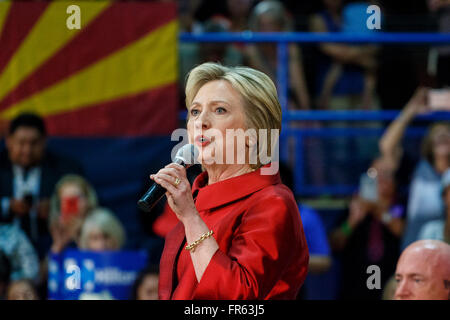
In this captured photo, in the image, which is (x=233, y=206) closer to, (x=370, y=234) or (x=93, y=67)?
(x=370, y=234)

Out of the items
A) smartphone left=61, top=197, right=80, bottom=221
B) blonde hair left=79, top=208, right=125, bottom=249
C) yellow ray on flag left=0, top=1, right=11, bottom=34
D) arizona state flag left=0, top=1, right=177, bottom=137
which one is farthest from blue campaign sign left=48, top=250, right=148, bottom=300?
yellow ray on flag left=0, top=1, right=11, bottom=34

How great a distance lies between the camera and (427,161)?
5.00 m

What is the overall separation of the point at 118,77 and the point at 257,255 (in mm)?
3392

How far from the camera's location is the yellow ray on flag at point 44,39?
198 inches

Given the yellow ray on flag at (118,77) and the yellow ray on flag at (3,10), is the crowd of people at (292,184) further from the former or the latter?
the yellow ray on flag at (3,10)

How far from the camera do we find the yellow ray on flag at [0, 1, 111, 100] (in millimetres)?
5027

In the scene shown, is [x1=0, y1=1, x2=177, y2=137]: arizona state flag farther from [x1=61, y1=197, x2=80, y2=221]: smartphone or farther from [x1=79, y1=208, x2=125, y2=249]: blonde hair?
[x1=79, y1=208, x2=125, y2=249]: blonde hair

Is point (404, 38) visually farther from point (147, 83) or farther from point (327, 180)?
point (147, 83)

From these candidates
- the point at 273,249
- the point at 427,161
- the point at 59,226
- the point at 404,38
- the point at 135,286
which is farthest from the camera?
the point at 404,38

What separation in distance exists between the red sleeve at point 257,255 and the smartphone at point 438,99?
3486mm

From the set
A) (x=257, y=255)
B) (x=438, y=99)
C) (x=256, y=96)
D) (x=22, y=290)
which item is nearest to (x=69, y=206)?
(x=22, y=290)

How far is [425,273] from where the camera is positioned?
254 centimetres
